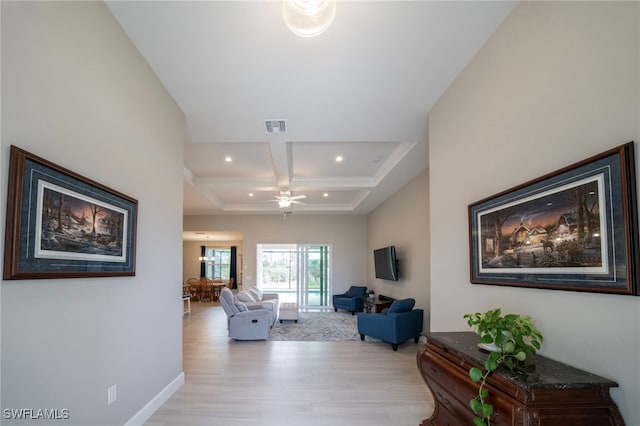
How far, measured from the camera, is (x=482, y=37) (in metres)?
2.68

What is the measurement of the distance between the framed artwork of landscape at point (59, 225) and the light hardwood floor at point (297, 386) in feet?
5.79

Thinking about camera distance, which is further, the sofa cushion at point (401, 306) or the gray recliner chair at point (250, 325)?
the gray recliner chair at point (250, 325)

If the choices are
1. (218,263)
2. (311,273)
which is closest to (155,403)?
(311,273)

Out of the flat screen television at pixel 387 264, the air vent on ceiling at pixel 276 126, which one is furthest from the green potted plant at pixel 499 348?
the flat screen television at pixel 387 264

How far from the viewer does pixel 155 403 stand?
321 cm

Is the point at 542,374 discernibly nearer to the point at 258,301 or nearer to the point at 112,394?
the point at 112,394

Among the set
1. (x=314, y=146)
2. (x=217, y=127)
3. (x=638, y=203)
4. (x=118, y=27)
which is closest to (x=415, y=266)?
(x=314, y=146)

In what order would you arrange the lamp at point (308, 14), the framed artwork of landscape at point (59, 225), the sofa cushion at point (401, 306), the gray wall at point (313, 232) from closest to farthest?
the framed artwork of landscape at point (59, 225)
the lamp at point (308, 14)
the sofa cushion at point (401, 306)
the gray wall at point (313, 232)

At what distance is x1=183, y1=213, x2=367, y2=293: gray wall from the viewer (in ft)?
35.9

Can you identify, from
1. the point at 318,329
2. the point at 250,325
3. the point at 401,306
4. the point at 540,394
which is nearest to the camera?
the point at 540,394

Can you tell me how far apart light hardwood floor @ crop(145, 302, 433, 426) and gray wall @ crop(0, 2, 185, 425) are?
58cm

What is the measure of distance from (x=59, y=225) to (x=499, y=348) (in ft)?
8.88

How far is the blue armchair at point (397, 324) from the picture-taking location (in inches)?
223

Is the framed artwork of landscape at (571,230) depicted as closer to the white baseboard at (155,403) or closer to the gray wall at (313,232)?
the white baseboard at (155,403)
